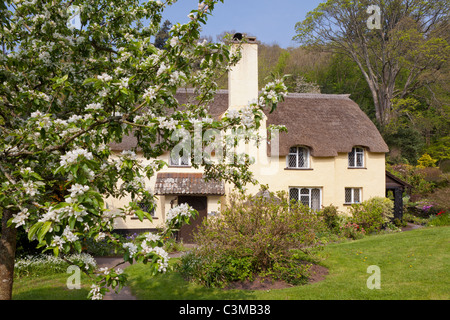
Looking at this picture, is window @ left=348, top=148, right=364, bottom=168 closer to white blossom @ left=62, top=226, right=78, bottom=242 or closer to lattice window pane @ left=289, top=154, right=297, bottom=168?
lattice window pane @ left=289, top=154, right=297, bottom=168

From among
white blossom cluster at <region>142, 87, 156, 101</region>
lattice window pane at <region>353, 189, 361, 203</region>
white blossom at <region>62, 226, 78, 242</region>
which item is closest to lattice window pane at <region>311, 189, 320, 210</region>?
lattice window pane at <region>353, 189, 361, 203</region>

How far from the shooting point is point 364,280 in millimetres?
8555

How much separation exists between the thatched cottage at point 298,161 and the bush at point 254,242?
22.8 ft

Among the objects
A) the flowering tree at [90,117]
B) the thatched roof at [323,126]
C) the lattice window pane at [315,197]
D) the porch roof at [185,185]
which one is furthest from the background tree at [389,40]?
the flowering tree at [90,117]

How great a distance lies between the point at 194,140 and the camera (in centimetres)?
442

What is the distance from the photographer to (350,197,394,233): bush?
17.6 metres

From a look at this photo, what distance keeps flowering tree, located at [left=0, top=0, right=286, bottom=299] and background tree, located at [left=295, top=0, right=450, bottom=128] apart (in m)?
29.4

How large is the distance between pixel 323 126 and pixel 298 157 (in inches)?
103

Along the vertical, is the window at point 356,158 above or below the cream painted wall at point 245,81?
below

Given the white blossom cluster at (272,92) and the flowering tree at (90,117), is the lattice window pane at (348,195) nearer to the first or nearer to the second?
the flowering tree at (90,117)

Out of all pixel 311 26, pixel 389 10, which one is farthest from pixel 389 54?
pixel 311 26

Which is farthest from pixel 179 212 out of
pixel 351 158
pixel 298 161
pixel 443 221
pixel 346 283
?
pixel 351 158

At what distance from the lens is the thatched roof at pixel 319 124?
61.4ft

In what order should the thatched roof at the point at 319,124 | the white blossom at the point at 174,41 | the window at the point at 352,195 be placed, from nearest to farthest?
the white blossom at the point at 174,41
the thatched roof at the point at 319,124
the window at the point at 352,195
